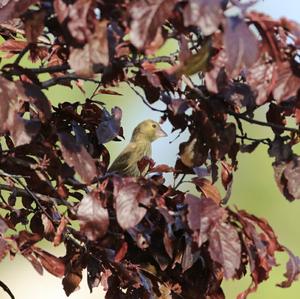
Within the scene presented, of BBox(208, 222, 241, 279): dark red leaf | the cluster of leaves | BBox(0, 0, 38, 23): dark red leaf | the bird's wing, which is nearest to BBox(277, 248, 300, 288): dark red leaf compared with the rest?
the cluster of leaves

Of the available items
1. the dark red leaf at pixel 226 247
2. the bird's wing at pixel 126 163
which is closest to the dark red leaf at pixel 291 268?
the dark red leaf at pixel 226 247

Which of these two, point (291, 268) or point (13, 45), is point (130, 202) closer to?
point (291, 268)

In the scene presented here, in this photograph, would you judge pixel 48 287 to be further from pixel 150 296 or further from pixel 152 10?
pixel 152 10

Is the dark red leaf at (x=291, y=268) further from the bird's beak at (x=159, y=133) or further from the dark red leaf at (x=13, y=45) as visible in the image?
the bird's beak at (x=159, y=133)

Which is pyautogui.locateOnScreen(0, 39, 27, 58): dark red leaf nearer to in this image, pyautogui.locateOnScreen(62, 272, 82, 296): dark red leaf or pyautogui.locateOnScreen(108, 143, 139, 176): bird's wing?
pyautogui.locateOnScreen(62, 272, 82, 296): dark red leaf

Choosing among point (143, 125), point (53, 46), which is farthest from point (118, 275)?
point (143, 125)

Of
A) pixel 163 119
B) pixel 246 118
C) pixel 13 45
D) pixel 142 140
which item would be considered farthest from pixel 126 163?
pixel 246 118
